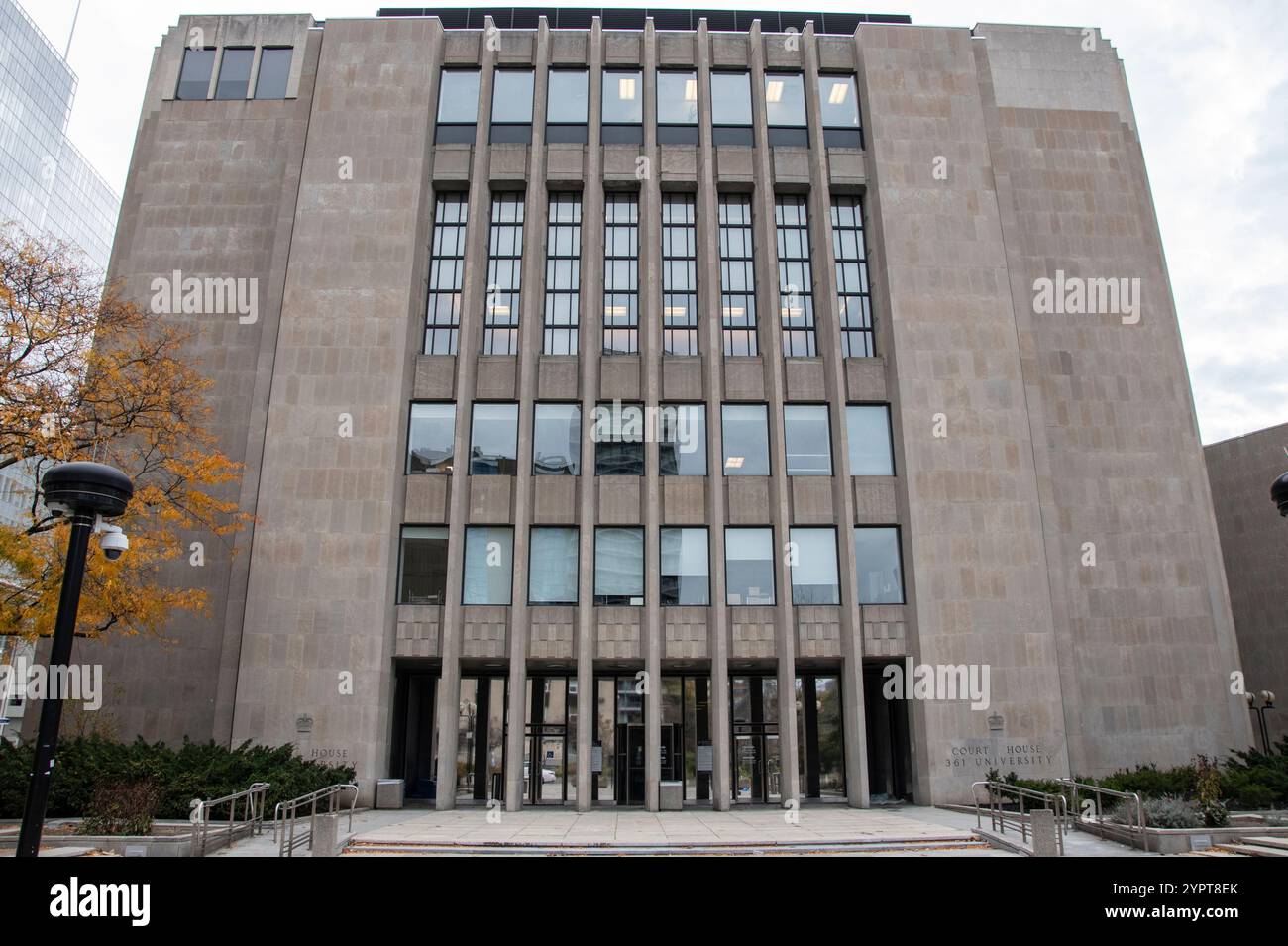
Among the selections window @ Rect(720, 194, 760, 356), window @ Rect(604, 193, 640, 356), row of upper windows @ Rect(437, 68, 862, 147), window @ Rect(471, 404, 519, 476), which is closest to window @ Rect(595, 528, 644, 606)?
window @ Rect(471, 404, 519, 476)

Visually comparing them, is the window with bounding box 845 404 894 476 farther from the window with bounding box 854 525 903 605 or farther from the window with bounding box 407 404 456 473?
the window with bounding box 407 404 456 473

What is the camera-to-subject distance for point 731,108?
31469 millimetres

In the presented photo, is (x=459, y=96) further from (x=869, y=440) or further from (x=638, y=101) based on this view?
(x=869, y=440)

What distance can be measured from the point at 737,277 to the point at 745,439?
6.37 metres

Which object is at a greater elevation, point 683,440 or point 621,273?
point 621,273

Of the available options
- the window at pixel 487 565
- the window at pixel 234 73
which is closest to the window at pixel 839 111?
the window at pixel 487 565

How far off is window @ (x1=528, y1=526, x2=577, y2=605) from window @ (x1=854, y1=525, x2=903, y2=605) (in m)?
9.55

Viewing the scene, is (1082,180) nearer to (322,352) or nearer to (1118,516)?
(1118,516)

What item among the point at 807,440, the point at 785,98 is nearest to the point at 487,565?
the point at 807,440

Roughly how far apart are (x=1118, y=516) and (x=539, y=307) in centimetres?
2172

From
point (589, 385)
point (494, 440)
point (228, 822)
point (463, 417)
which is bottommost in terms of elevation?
point (228, 822)

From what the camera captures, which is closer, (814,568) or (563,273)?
(814,568)

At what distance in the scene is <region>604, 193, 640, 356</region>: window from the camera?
29516 mm

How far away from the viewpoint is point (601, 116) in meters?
31.2
